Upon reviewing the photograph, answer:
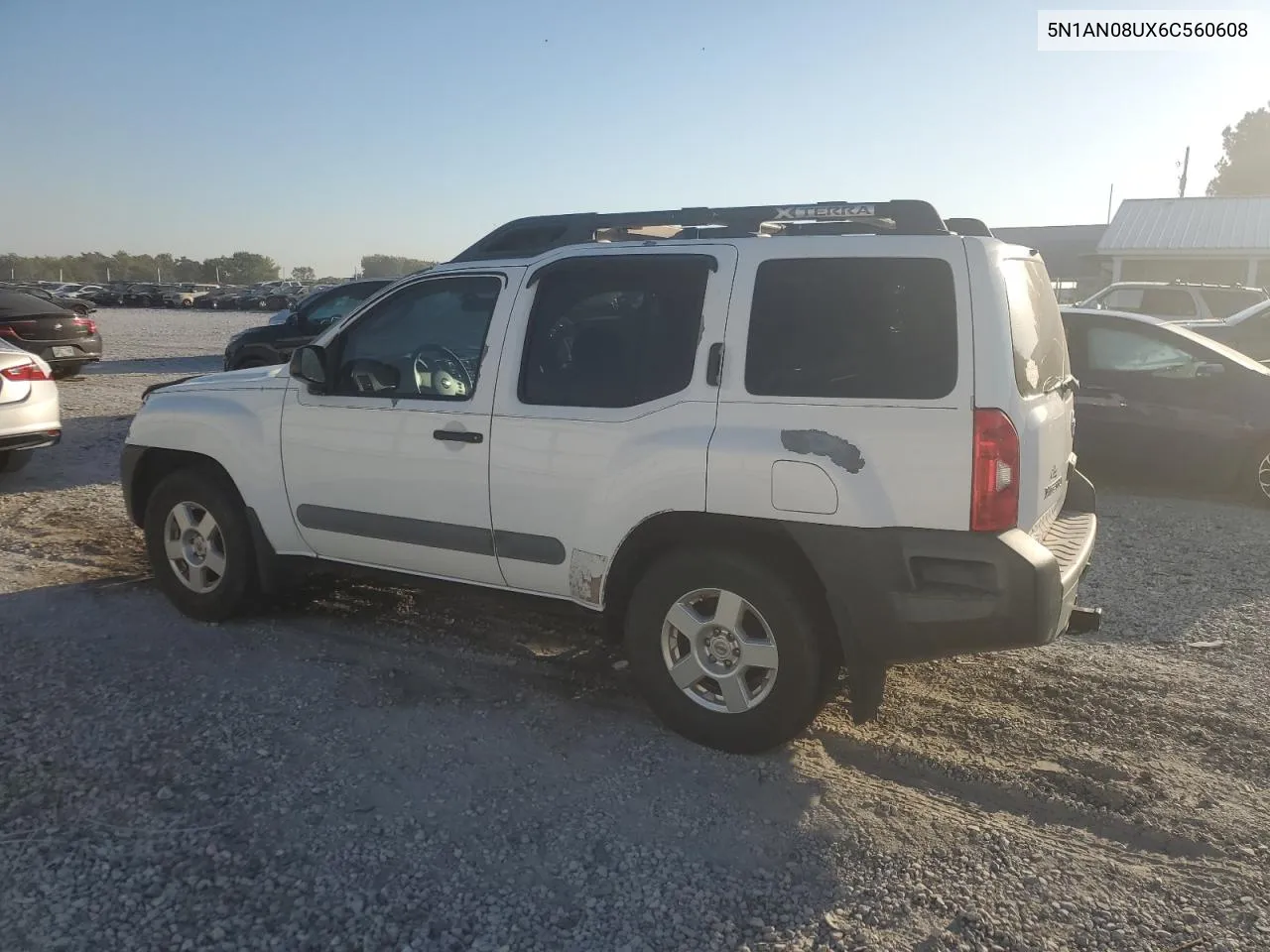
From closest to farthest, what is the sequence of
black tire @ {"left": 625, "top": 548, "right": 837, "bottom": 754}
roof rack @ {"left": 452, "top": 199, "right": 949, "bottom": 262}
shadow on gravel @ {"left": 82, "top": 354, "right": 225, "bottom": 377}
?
black tire @ {"left": 625, "top": 548, "right": 837, "bottom": 754}
roof rack @ {"left": 452, "top": 199, "right": 949, "bottom": 262}
shadow on gravel @ {"left": 82, "top": 354, "right": 225, "bottom": 377}

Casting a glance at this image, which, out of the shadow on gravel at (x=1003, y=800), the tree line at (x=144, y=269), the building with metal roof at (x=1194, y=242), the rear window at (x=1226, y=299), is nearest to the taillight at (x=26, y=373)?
the shadow on gravel at (x=1003, y=800)

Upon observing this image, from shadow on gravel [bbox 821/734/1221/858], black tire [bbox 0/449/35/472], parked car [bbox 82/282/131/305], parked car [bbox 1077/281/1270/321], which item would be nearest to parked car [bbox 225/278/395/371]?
black tire [bbox 0/449/35/472]

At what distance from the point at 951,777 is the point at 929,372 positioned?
1539 mm

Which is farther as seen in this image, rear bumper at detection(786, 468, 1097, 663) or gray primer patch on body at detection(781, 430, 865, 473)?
gray primer patch on body at detection(781, 430, 865, 473)

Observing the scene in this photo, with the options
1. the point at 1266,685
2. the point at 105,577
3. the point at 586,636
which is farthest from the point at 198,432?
the point at 1266,685

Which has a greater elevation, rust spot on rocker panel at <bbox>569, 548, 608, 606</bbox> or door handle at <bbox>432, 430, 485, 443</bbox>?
door handle at <bbox>432, 430, 485, 443</bbox>

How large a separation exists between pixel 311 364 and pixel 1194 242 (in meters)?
33.5

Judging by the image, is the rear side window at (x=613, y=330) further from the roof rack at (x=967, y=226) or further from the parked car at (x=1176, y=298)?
the parked car at (x=1176, y=298)

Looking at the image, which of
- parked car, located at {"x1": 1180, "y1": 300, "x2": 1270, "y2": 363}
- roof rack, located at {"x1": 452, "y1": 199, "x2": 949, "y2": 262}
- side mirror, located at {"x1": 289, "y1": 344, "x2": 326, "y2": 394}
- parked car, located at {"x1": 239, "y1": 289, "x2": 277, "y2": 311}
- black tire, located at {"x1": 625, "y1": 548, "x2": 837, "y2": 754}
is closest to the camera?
black tire, located at {"x1": 625, "y1": 548, "x2": 837, "y2": 754}

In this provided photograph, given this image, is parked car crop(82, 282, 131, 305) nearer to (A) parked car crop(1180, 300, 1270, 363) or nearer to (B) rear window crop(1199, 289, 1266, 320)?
(B) rear window crop(1199, 289, 1266, 320)

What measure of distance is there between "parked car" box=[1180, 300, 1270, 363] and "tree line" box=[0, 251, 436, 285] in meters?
72.3

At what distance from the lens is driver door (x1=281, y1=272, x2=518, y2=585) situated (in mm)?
4504

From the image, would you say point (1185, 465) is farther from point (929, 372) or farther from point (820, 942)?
point (820, 942)

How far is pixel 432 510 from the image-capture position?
4.64m
